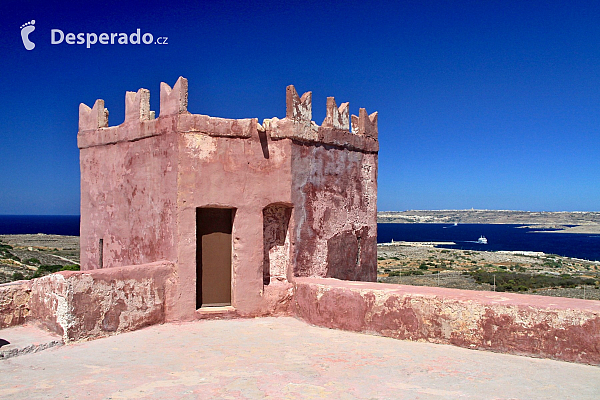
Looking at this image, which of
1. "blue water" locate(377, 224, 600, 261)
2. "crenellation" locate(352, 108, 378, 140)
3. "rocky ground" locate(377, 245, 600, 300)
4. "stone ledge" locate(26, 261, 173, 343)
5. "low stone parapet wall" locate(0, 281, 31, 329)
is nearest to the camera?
"stone ledge" locate(26, 261, 173, 343)

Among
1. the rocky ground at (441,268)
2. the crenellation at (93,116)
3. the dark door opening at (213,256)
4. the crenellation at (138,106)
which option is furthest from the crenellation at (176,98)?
the rocky ground at (441,268)

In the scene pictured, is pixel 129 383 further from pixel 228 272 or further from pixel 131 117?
pixel 131 117

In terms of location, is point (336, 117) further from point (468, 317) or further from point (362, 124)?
point (468, 317)

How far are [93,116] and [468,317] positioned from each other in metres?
7.73

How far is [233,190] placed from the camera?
8250 millimetres

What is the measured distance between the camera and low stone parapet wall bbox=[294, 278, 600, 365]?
5621 mm

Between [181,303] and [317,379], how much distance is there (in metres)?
3.34

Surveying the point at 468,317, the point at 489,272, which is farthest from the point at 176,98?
the point at 489,272

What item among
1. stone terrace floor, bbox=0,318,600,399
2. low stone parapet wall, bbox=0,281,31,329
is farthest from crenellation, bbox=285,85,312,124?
low stone parapet wall, bbox=0,281,31,329

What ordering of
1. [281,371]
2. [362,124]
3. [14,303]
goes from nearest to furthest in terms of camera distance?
[281,371] → [14,303] → [362,124]

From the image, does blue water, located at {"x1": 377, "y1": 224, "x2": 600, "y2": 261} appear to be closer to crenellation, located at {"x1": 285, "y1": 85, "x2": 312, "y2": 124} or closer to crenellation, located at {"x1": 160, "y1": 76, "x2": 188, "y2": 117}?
crenellation, located at {"x1": 285, "y1": 85, "x2": 312, "y2": 124}

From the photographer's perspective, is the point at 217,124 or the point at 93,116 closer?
the point at 217,124

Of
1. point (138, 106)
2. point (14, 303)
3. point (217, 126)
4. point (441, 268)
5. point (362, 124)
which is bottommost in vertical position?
point (441, 268)

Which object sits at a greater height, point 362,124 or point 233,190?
point 362,124
